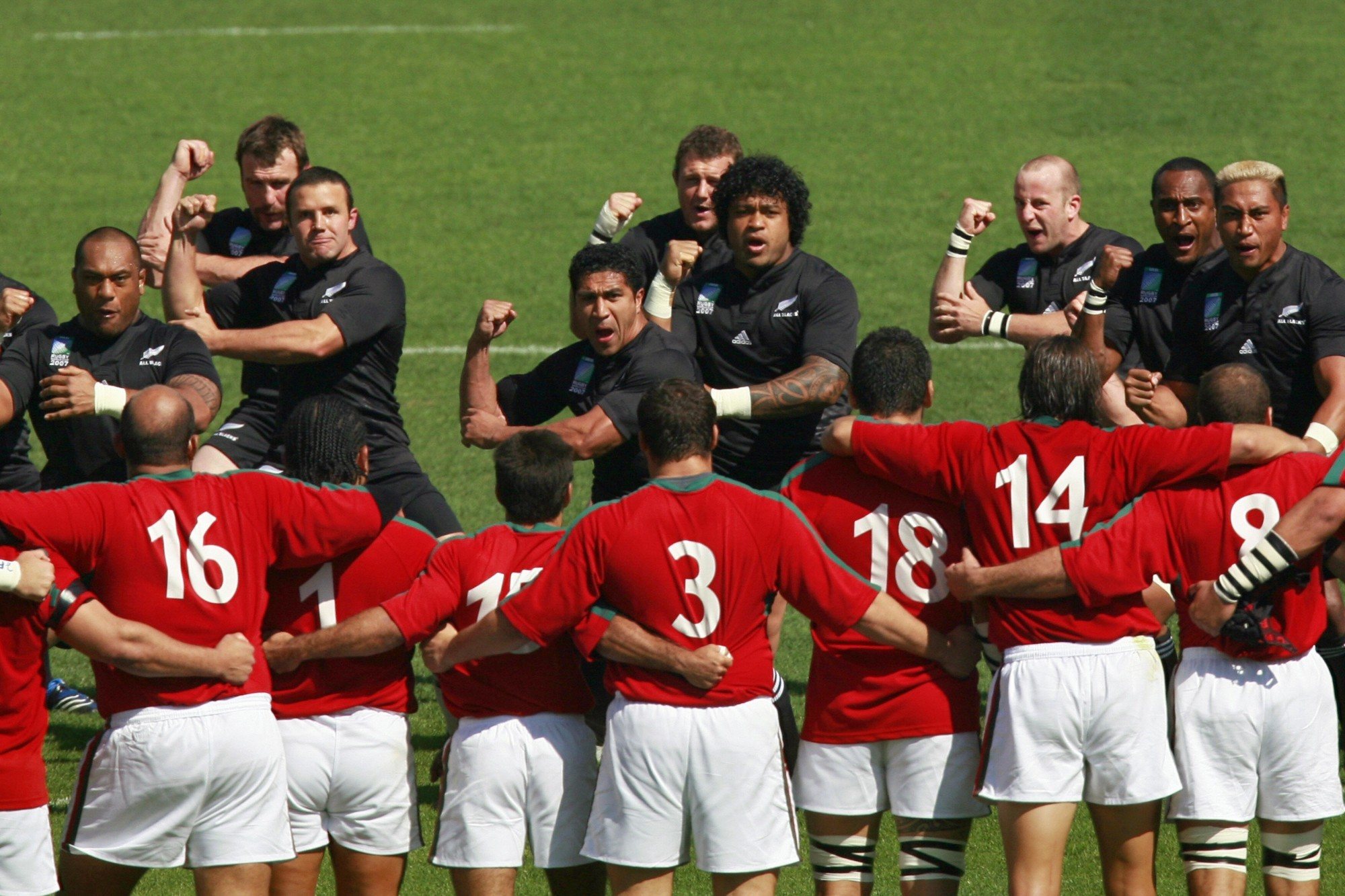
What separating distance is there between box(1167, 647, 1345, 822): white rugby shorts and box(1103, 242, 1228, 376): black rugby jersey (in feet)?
7.28

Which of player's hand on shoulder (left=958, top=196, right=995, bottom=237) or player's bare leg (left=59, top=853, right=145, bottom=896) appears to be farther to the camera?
player's hand on shoulder (left=958, top=196, right=995, bottom=237)

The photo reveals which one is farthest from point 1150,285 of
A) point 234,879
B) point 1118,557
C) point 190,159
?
point 234,879

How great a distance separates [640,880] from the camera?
5008 mm

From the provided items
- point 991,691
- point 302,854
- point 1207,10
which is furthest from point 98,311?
point 1207,10

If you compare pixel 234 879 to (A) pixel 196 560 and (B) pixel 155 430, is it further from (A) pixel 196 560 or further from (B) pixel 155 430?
(B) pixel 155 430

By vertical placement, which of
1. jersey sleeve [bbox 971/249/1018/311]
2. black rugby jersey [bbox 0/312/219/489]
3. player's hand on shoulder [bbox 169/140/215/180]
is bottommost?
black rugby jersey [bbox 0/312/219/489]

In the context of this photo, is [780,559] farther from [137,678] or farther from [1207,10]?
[1207,10]

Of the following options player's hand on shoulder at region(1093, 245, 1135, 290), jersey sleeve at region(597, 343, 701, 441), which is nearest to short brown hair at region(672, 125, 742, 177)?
jersey sleeve at region(597, 343, 701, 441)

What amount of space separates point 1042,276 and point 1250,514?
2.88 metres

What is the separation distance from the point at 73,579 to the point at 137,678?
368 millimetres

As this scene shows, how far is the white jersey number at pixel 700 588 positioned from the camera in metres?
4.93

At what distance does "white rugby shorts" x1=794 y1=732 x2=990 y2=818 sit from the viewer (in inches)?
207

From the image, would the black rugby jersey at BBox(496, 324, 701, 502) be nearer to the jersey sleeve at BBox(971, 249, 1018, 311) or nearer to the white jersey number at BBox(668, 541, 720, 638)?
the white jersey number at BBox(668, 541, 720, 638)

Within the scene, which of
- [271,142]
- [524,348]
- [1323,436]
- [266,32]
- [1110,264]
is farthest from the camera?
[266,32]
